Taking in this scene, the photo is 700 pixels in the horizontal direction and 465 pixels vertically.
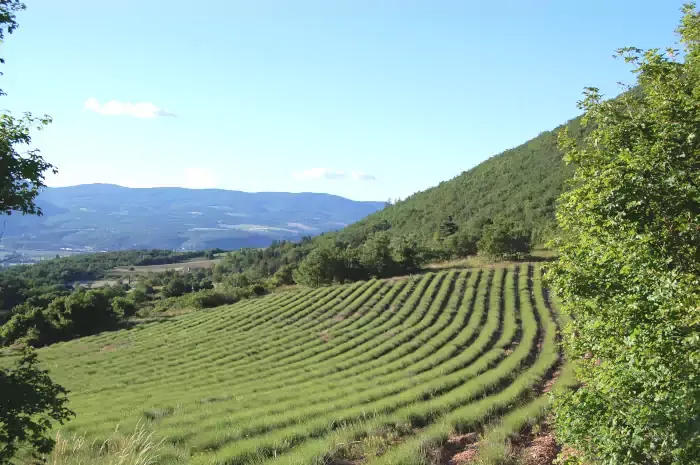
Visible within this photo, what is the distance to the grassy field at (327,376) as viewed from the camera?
9.19 m

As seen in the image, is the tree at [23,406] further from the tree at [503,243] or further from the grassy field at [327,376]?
the tree at [503,243]

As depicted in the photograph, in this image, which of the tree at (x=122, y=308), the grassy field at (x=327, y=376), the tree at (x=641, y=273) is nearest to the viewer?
the tree at (x=641, y=273)

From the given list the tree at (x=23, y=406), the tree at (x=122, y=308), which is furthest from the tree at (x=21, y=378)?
the tree at (x=122, y=308)

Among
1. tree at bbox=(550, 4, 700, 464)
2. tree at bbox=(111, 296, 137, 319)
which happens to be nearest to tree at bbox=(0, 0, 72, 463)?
tree at bbox=(550, 4, 700, 464)

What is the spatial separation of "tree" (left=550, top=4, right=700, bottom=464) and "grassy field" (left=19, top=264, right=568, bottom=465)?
9.76 feet

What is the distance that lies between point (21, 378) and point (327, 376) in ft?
54.2

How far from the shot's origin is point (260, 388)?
63.1 feet

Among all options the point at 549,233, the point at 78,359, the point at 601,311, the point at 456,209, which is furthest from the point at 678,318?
the point at 456,209

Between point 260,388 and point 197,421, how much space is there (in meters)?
7.38

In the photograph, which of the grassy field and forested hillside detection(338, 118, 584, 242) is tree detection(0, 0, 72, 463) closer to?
the grassy field

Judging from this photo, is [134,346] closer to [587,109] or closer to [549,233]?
[587,109]

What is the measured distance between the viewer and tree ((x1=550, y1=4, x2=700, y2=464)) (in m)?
5.46

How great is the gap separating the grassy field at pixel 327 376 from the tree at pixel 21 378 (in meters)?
0.96

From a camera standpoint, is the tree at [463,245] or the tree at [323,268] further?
the tree at [463,245]
